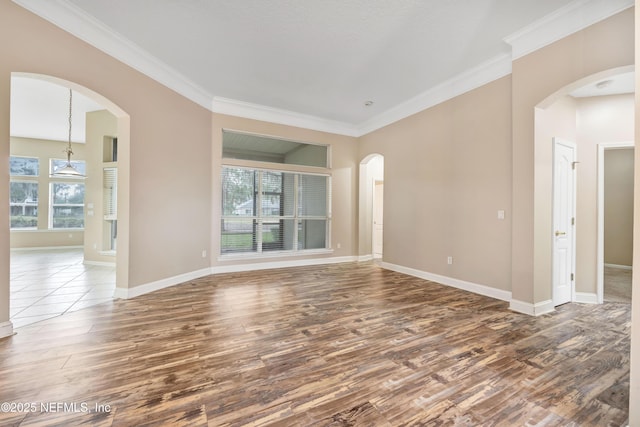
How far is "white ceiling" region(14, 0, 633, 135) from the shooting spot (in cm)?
272

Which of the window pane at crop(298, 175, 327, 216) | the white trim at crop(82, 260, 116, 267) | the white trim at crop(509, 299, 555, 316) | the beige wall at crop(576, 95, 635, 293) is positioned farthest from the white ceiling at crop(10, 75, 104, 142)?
the beige wall at crop(576, 95, 635, 293)

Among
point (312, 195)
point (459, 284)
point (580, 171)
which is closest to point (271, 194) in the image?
point (312, 195)

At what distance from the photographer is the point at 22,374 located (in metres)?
1.87

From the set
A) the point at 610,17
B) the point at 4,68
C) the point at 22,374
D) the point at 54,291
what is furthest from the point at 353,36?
the point at 54,291

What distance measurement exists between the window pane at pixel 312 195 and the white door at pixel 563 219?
4.22 meters

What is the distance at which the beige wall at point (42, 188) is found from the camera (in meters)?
7.98

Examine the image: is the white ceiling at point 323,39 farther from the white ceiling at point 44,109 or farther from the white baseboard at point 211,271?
the white baseboard at point 211,271

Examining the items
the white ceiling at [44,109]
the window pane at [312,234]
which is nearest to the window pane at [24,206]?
the white ceiling at [44,109]

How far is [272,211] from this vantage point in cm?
583

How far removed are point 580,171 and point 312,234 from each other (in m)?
4.80

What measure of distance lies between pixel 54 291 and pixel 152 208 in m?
1.82

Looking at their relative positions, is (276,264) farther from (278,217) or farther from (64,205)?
(64,205)

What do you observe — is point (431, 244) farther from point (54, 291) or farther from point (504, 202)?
point (54, 291)

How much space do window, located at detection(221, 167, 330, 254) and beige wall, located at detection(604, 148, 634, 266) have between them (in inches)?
264
